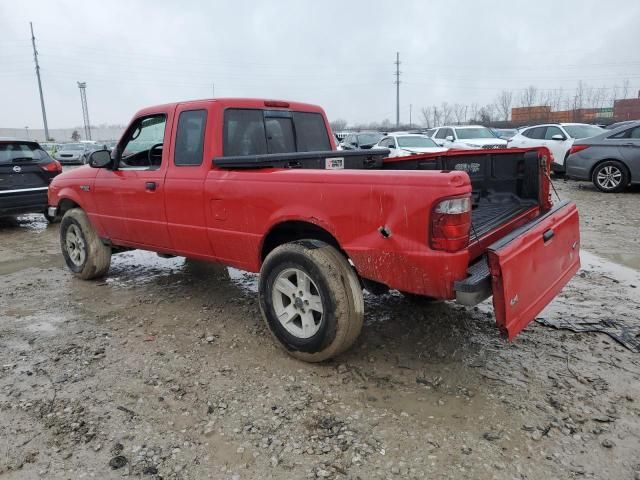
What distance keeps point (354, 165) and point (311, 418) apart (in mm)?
2459

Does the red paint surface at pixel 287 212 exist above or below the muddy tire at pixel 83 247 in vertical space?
above

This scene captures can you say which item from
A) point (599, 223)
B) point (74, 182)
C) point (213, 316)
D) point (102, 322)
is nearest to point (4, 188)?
point (74, 182)

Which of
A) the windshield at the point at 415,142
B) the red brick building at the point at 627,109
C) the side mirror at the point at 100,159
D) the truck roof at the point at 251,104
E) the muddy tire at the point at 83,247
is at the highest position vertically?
the red brick building at the point at 627,109

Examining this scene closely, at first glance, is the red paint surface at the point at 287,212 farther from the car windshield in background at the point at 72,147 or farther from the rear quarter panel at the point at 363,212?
the car windshield in background at the point at 72,147

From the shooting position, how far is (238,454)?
2564mm

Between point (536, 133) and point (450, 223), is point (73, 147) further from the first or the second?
point (450, 223)

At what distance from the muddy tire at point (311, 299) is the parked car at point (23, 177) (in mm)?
6659

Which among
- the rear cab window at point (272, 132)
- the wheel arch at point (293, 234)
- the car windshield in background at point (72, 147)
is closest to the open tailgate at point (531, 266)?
the wheel arch at point (293, 234)

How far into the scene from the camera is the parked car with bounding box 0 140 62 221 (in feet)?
28.5

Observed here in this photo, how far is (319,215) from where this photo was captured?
3279mm

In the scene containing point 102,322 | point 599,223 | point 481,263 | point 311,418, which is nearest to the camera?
point 311,418

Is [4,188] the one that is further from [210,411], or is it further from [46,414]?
[210,411]

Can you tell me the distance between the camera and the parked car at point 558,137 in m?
14.0

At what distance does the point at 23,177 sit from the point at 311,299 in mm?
7769
